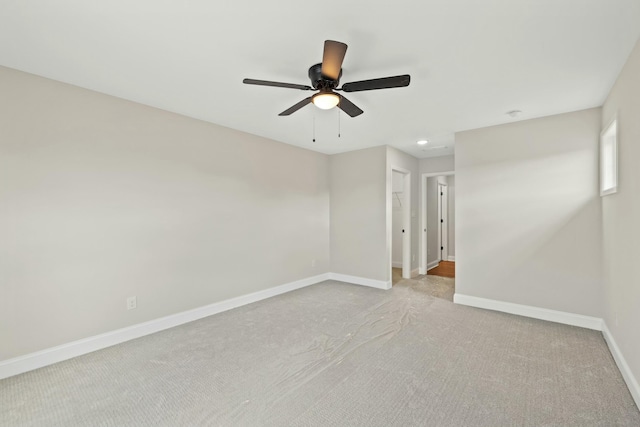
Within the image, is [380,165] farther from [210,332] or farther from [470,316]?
[210,332]

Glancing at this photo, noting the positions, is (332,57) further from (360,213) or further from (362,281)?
(362,281)

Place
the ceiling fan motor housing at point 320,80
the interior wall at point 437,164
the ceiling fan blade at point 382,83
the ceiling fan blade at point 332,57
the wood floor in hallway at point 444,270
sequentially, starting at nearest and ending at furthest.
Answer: the ceiling fan blade at point 332,57, the ceiling fan blade at point 382,83, the ceiling fan motor housing at point 320,80, the interior wall at point 437,164, the wood floor in hallway at point 444,270

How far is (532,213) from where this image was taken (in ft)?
11.5

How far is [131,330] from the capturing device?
295 centimetres

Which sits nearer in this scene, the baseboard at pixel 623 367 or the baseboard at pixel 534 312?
the baseboard at pixel 623 367

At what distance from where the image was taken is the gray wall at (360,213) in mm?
4863

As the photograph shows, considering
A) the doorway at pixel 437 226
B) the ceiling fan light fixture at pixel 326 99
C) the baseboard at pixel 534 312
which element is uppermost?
the ceiling fan light fixture at pixel 326 99

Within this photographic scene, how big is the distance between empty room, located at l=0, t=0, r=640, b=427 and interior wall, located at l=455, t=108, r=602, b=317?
2 centimetres

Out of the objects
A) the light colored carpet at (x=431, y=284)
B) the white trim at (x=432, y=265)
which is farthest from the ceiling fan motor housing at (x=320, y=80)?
the white trim at (x=432, y=265)

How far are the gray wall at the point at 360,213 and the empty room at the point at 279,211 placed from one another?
Result: 611 millimetres

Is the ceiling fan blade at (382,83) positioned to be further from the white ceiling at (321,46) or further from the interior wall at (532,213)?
the interior wall at (532,213)

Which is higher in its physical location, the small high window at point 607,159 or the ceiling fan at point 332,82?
the ceiling fan at point 332,82

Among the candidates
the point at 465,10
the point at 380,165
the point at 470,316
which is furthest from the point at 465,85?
the point at 470,316

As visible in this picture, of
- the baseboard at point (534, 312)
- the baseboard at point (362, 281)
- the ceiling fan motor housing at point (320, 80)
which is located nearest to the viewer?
the ceiling fan motor housing at point (320, 80)
